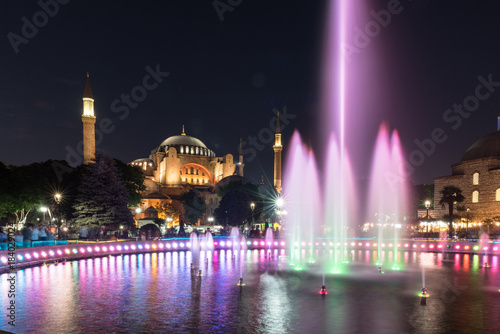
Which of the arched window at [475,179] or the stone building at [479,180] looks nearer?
the stone building at [479,180]

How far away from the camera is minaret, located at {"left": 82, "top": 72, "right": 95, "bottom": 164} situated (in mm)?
58531

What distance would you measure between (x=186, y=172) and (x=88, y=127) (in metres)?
43.7

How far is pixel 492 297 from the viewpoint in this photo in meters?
12.4

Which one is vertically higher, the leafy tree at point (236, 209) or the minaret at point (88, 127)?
the minaret at point (88, 127)

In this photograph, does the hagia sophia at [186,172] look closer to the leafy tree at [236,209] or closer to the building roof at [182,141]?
the building roof at [182,141]

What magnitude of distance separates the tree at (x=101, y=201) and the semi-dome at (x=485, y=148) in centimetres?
5117

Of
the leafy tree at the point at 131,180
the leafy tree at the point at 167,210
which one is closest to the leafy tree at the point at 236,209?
the leafy tree at the point at 131,180

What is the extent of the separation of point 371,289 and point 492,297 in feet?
11.7

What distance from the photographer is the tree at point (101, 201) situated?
1275 inches

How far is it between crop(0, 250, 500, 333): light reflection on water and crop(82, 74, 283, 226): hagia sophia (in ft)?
208

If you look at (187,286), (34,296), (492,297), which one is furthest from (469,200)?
(34,296)

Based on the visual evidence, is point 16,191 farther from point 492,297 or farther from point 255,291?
point 492,297

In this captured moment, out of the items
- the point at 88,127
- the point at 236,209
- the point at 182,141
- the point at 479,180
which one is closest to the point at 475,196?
the point at 479,180

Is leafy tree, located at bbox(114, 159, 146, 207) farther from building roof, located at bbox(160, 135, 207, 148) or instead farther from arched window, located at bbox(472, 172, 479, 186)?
building roof, located at bbox(160, 135, 207, 148)
